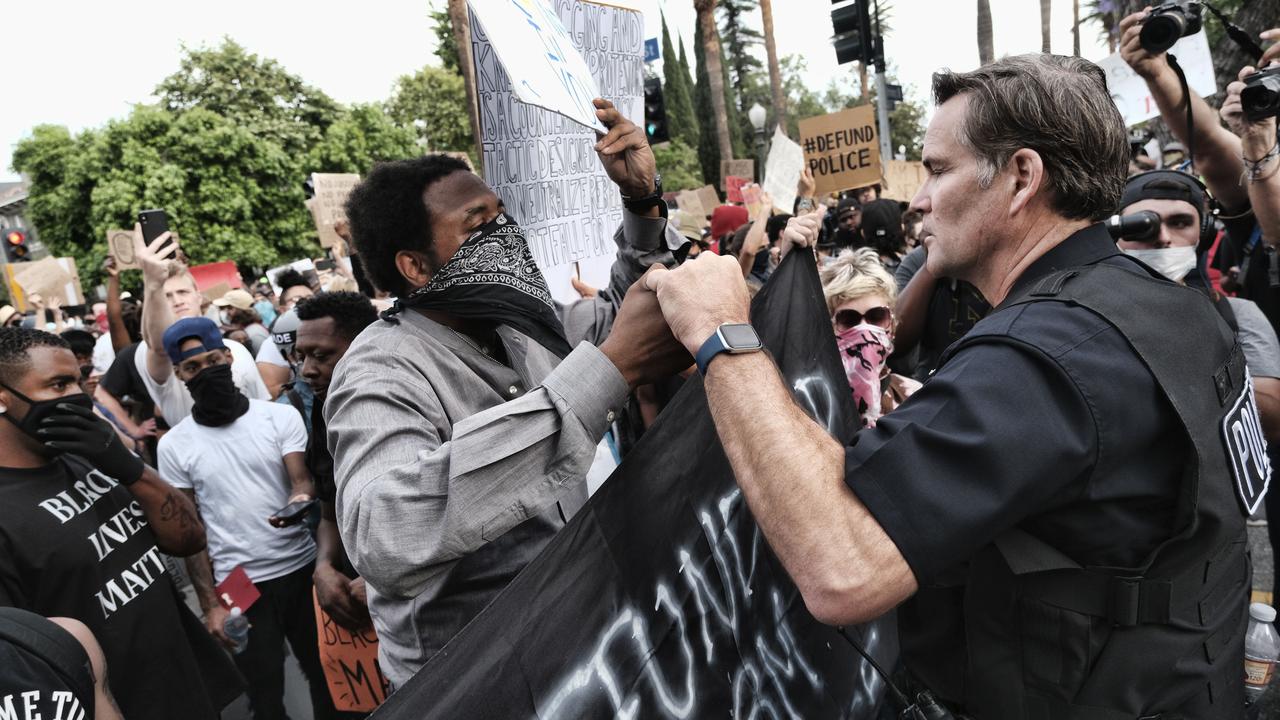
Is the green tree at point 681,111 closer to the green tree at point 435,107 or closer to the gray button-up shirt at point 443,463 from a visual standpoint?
the green tree at point 435,107

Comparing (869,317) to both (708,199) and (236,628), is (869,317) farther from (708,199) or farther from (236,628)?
(708,199)

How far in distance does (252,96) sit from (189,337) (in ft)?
126

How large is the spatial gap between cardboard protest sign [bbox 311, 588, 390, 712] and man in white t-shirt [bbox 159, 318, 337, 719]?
2.89ft

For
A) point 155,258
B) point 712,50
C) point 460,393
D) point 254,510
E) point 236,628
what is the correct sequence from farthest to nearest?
point 712,50 < point 155,258 < point 254,510 < point 236,628 < point 460,393

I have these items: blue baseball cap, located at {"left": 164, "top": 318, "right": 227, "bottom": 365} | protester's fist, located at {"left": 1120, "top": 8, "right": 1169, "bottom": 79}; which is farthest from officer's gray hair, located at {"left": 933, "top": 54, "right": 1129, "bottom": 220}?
blue baseball cap, located at {"left": 164, "top": 318, "right": 227, "bottom": 365}

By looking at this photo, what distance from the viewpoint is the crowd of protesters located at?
137 cm

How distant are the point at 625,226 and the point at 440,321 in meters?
0.70

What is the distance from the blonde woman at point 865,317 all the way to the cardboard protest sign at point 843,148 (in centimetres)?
528

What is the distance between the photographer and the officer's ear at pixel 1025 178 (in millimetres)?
1389

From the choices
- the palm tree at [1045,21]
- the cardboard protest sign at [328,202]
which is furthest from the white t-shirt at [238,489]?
the palm tree at [1045,21]

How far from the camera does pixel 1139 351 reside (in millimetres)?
1210

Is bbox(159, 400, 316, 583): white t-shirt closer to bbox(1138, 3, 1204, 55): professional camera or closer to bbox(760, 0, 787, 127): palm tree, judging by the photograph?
bbox(1138, 3, 1204, 55): professional camera

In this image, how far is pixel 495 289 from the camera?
5.63 ft

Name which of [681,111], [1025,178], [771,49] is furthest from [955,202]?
[681,111]
